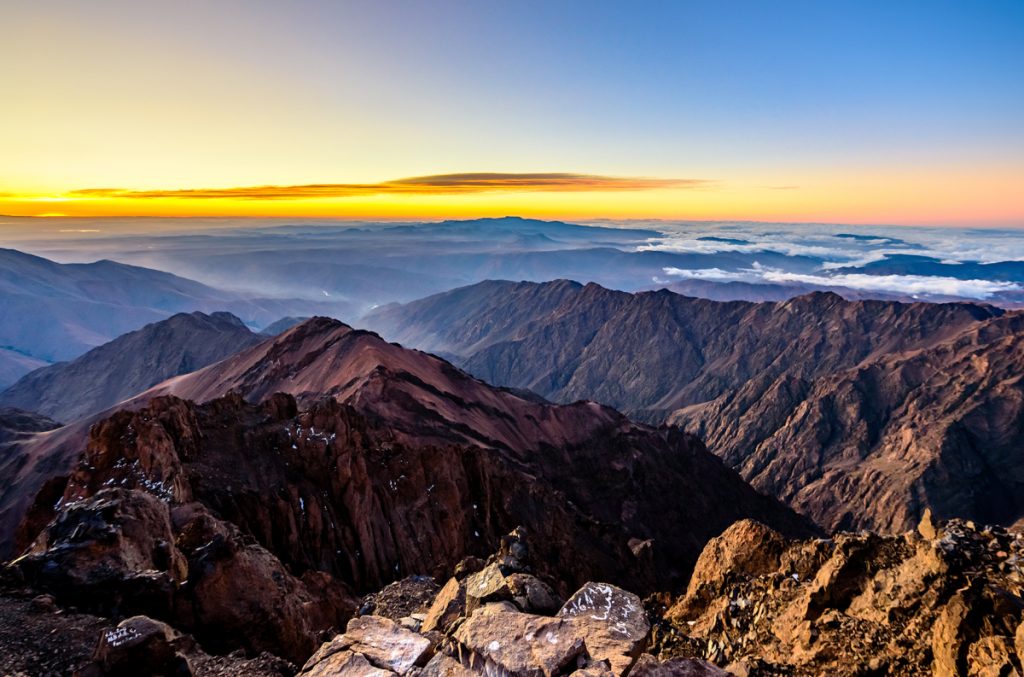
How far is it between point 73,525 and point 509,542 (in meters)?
15.2

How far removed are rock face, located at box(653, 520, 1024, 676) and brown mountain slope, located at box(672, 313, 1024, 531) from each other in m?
125

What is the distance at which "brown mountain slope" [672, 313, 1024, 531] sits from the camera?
125 meters

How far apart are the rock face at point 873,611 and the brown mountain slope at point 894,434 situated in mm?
124787

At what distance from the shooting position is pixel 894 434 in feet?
480

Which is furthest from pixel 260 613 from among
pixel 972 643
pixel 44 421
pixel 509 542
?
pixel 44 421

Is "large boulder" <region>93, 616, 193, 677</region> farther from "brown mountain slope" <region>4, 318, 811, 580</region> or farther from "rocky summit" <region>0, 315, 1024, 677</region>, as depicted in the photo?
"brown mountain slope" <region>4, 318, 811, 580</region>

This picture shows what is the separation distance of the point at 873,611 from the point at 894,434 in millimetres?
158011

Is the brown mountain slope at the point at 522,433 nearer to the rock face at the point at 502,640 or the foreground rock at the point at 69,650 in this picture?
the foreground rock at the point at 69,650

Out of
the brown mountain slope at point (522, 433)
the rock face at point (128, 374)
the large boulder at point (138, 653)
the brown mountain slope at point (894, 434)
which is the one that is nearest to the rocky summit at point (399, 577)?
the large boulder at point (138, 653)

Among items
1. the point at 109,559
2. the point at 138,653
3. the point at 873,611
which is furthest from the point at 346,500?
the point at 873,611

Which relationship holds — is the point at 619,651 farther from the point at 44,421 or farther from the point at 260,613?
the point at 44,421

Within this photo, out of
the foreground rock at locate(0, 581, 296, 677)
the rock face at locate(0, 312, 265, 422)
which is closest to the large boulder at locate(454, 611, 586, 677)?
the foreground rock at locate(0, 581, 296, 677)

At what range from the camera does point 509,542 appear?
68.1ft

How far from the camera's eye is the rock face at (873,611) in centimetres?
1327
